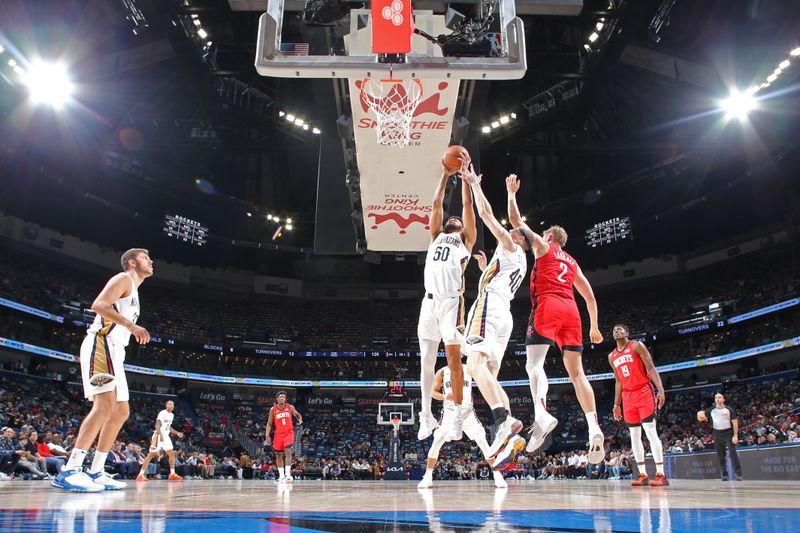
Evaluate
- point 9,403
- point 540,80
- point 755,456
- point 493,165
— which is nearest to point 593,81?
point 540,80

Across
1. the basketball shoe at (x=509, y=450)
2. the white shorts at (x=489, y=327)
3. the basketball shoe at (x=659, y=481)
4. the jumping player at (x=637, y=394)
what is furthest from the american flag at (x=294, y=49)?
the basketball shoe at (x=659, y=481)

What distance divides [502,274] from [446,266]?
54cm

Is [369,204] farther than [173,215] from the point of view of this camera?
No

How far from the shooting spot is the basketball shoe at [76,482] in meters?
4.61

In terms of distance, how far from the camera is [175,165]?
86.6 ft

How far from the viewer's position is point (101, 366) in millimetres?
4805

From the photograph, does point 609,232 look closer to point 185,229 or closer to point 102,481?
point 185,229

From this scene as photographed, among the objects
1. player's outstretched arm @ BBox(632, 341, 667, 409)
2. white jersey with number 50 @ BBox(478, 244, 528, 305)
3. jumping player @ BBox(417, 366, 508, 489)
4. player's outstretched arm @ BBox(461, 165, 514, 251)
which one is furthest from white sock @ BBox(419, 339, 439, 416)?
player's outstretched arm @ BBox(632, 341, 667, 409)

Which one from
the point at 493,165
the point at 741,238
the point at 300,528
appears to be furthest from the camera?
the point at 741,238

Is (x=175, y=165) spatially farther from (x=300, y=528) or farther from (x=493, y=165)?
(x=300, y=528)

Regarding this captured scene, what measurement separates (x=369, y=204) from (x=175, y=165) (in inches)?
751

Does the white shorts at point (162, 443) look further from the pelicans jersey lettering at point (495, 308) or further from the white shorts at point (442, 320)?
the pelicans jersey lettering at point (495, 308)

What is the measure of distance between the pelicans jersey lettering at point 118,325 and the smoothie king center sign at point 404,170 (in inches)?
195

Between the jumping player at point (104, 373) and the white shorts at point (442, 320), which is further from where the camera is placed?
the white shorts at point (442, 320)
